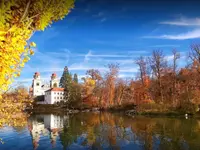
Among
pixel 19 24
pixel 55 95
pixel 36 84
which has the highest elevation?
pixel 36 84

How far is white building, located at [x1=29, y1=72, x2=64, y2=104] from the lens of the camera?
91.9 m

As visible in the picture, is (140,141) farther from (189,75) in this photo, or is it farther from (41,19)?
(189,75)

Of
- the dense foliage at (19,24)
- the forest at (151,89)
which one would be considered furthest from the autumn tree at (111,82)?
the dense foliage at (19,24)

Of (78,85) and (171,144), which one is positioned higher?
(78,85)

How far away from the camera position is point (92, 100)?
59188mm

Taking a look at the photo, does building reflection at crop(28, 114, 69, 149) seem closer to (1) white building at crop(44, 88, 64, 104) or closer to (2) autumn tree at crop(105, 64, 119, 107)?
(2) autumn tree at crop(105, 64, 119, 107)

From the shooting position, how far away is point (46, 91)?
96750 millimetres

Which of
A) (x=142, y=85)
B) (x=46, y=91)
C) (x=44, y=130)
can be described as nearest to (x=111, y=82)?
(x=142, y=85)

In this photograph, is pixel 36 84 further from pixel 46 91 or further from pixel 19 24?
pixel 19 24

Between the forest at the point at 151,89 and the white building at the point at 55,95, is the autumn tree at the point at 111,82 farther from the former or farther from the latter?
the white building at the point at 55,95

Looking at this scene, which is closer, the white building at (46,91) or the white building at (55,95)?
the white building at (55,95)

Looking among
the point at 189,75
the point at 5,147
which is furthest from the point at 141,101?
the point at 5,147

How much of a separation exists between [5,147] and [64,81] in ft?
250

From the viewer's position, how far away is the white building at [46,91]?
302ft
